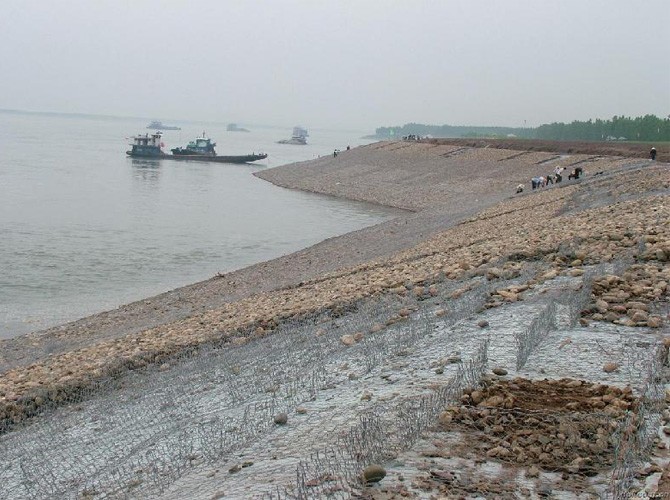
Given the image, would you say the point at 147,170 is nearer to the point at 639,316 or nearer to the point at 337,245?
the point at 337,245

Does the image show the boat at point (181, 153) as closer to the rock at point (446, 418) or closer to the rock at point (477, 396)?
the rock at point (477, 396)

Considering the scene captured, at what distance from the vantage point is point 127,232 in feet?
88.4

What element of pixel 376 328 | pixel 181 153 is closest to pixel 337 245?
pixel 376 328

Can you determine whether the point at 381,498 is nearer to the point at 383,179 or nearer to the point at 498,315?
the point at 498,315

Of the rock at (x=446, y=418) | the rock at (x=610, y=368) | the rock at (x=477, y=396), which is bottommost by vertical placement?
the rock at (x=446, y=418)

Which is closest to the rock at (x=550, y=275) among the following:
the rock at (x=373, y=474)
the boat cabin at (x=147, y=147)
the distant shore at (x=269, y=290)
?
the distant shore at (x=269, y=290)

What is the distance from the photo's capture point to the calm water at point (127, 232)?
672 inches

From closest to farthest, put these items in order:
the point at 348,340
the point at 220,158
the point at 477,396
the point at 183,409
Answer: the point at 477,396
the point at 183,409
the point at 348,340
the point at 220,158

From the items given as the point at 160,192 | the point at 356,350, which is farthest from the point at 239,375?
the point at 160,192

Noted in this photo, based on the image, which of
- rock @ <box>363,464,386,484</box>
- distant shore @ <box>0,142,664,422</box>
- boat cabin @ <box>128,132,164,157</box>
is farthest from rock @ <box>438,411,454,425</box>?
boat cabin @ <box>128,132,164,157</box>

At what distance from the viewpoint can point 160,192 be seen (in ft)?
146

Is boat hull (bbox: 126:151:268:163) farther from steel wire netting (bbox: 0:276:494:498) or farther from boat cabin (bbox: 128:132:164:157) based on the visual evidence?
steel wire netting (bbox: 0:276:494:498)

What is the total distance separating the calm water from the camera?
17.1m

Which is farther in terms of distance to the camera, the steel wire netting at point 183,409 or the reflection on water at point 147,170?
the reflection on water at point 147,170
